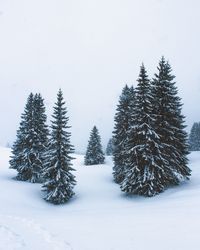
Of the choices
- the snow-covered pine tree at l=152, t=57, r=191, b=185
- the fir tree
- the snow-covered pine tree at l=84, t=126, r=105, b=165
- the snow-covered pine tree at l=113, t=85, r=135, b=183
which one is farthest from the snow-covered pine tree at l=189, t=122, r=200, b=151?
the fir tree

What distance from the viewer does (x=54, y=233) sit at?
11320 mm

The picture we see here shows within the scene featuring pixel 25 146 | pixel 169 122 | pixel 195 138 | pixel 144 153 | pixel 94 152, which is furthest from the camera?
pixel 195 138

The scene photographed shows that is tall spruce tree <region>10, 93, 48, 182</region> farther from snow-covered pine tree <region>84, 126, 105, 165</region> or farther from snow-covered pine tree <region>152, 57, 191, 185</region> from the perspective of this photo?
snow-covered pine tree <region>84, 126, 105, 165</region>

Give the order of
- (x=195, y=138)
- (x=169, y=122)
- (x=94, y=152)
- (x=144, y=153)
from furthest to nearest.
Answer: (x=195, y=138) → (x=94, y=152) → (x=169, y=122) → (x=144, y=153)

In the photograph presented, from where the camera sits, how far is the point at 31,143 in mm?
36094

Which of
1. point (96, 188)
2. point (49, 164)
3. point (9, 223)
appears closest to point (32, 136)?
point (49, 164)

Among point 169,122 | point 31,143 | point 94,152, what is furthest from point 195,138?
point 31,143

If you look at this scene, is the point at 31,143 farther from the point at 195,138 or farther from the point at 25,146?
the point at 195,138

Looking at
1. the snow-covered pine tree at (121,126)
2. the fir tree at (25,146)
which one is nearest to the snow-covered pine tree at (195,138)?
the snow-covered pine tree at (121,126)

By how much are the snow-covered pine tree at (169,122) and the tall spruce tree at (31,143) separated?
15895 millimetres

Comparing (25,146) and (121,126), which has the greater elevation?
(121,126)

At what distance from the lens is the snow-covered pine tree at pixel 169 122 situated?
28391mm

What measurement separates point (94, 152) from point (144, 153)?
3314cm

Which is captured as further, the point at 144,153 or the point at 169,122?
the point at 169,122
